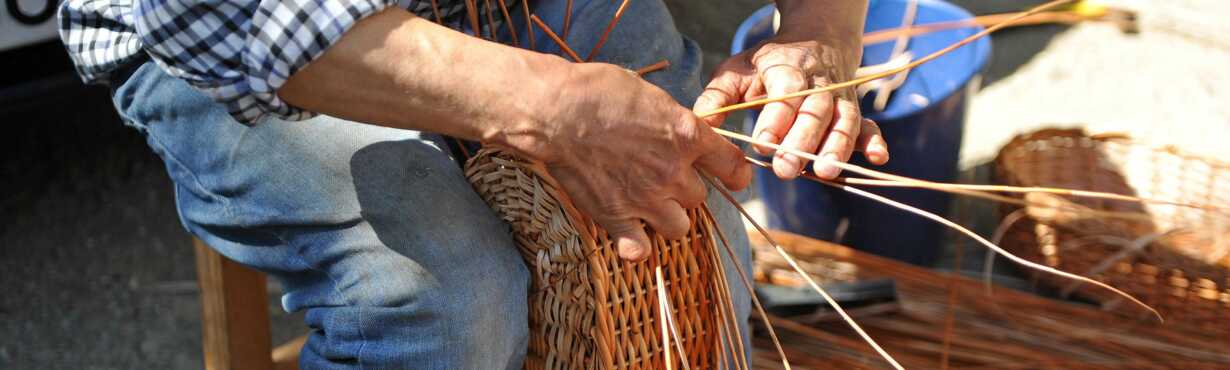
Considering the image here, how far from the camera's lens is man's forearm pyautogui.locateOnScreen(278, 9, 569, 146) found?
887mm

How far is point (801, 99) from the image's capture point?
41.8 inches

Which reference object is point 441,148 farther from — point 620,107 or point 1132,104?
point 1132,104

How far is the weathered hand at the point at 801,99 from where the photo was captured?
101 cm

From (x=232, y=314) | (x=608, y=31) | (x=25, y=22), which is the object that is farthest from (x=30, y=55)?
(x=608, y=31)

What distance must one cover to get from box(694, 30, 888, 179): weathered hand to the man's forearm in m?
0.21

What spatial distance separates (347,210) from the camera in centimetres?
105

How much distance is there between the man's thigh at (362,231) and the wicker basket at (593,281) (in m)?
0.03

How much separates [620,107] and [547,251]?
0.20 metres

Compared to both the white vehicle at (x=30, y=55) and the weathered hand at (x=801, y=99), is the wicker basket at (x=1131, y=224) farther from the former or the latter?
the white vehicle at (x=30, y=55)

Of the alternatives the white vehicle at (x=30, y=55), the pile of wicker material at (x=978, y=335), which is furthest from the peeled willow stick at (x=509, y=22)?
the white vehicle at (x=30, y=55)

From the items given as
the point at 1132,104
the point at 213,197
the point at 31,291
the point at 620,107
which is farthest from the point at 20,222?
the point at 1132,104

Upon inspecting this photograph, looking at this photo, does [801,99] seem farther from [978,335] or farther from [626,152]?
[978,335]

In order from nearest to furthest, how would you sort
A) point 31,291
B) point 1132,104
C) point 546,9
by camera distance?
1. point 546,9
2. point 31,291
3. point 1132,104

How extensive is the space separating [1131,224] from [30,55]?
6.70 ft
